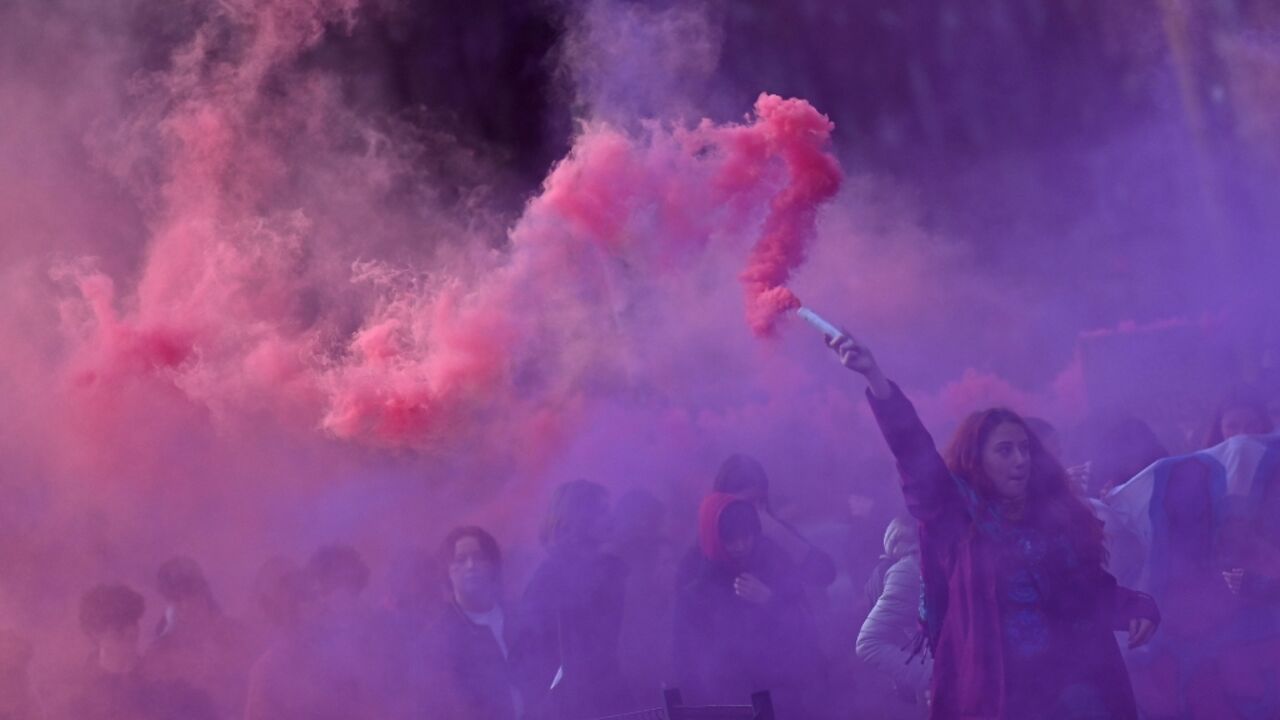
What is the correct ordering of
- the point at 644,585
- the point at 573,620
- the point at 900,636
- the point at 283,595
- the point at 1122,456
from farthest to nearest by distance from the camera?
the point at 644,585 → the point at 1122,456 → the point at 573,620 → the point at 283,595 → the point at 900,636

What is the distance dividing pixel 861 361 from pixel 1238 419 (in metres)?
3.09

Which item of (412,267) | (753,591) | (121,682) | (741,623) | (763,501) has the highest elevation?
(412,267)

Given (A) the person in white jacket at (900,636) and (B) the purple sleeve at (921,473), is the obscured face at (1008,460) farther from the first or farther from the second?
(A) the person in white jacket at (900,636)

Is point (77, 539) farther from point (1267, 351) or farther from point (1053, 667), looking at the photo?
point (1267, 351)

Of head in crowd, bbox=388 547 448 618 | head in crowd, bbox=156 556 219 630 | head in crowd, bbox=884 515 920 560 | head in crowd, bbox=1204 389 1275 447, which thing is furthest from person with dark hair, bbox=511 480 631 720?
head in crowd, bbox=1204 389 1275 447

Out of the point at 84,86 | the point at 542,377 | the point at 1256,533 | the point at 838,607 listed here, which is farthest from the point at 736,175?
the point at 84,86

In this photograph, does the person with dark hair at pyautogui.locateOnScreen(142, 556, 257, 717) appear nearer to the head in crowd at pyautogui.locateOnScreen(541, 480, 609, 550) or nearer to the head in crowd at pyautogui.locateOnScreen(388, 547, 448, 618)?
the head in crowd at pyautogui.locateOnScreen(388, 547, 448, 618)

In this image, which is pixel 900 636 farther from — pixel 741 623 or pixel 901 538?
pixel 741 623

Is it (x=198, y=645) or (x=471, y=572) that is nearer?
(x=471, y=572)

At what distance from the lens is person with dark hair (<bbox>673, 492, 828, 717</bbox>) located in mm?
4574

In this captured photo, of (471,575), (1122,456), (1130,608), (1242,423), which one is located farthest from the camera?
(1242,423)

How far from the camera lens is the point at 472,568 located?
4.75m

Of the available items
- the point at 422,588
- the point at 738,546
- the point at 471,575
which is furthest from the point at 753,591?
the point at 422,588

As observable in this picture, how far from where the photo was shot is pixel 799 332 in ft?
27.7
